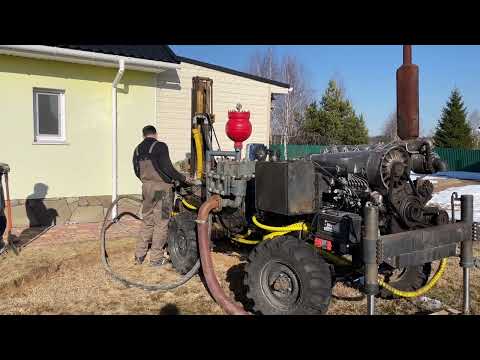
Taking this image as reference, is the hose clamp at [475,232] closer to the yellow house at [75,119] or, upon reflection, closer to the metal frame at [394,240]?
the metal frame at [394,240]

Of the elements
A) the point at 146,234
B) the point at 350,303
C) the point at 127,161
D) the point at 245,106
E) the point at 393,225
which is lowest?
the point at 350,303

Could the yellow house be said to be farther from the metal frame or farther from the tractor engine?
the metal frame

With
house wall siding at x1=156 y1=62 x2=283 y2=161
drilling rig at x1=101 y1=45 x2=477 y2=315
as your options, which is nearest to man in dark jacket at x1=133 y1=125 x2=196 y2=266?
drilling rig at x1=101 y1=45 x2=477 y2=315

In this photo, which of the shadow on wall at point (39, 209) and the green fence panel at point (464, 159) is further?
the green fence panel at point (464, 159)

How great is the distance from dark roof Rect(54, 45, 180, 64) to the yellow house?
0.02m

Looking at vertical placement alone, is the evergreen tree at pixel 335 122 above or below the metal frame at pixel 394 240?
above

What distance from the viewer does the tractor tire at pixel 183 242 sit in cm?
553

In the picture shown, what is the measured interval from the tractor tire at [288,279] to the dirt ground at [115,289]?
1.87 ft

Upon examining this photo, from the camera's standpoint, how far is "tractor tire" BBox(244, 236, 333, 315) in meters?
3.64

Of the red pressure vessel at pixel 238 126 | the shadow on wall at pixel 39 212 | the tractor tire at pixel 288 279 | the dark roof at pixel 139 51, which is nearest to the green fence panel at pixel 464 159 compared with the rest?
the dark roof at pixel 139 51
